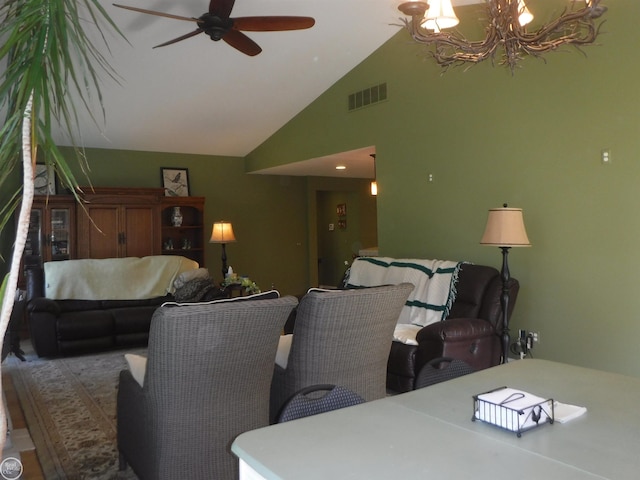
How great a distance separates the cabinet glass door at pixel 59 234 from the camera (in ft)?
23.5

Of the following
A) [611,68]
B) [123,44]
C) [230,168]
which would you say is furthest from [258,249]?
[611,68]

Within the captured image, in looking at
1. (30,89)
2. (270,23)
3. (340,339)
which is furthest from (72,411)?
(30,89)

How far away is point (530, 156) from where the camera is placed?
4.72 metres

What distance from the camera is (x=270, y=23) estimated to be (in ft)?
13.0

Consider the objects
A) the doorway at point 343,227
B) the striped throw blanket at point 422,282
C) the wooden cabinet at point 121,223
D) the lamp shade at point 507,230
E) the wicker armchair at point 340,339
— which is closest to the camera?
the wicker armchair at point 340,339

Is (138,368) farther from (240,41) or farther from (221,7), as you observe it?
(240,41)

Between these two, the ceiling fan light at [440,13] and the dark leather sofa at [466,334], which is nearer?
the ceiling fan light at [440,13]

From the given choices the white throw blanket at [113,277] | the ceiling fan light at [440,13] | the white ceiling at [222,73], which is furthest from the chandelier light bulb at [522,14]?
the white throw blanket at [113,277]

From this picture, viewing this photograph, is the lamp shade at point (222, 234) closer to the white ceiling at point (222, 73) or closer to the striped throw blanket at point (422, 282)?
the white ceiling at point (222, 73)

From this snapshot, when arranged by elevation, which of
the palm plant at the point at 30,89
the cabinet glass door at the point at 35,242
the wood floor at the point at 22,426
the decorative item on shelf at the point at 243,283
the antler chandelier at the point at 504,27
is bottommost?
the wood floor at the point at 22,426

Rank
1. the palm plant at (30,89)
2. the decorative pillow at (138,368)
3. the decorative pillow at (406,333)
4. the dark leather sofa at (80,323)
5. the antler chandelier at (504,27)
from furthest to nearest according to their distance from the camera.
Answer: the dark leather sofa at (80,323) < the decorative pillow at (406,333) < the decorative pillow at (138,368) < the antler chandelier at (504,27) < the palm plant at (30,89)

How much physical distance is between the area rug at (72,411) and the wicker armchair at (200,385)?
54 cm

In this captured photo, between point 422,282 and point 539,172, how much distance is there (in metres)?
1.40

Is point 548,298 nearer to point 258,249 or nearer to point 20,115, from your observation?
point 20,115
